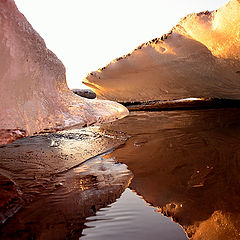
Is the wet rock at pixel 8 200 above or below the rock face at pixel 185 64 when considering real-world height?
below

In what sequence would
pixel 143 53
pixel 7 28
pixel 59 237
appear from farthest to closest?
pixel 143 53
pixel 7 28
pixel 59 237

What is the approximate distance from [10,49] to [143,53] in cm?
282

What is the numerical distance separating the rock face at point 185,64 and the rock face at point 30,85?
212cm

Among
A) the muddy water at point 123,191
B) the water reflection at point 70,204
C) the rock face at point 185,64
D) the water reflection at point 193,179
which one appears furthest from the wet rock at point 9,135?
the rock face at point 185,64

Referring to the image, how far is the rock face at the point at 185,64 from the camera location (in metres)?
3.13

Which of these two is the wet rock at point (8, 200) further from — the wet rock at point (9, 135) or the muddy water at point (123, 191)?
the wet rock at point (9, 135)

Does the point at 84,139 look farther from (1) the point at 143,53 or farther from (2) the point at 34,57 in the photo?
(1) the point at 143,53

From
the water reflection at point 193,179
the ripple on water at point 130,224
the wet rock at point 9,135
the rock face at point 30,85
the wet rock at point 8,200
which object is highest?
the rock face at point 30,85

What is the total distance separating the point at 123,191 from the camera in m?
1.13

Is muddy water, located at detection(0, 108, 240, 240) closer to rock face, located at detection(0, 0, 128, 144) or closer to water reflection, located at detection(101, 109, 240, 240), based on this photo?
water reflection, located at detection(101, 109, 240, 240)

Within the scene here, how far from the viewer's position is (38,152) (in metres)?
1.88

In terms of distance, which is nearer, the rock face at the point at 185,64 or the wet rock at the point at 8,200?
the wet rock at the point at 8,200

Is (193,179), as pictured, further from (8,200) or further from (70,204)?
(8,200)

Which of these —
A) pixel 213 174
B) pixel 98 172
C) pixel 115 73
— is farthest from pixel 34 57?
pixel 115 73
